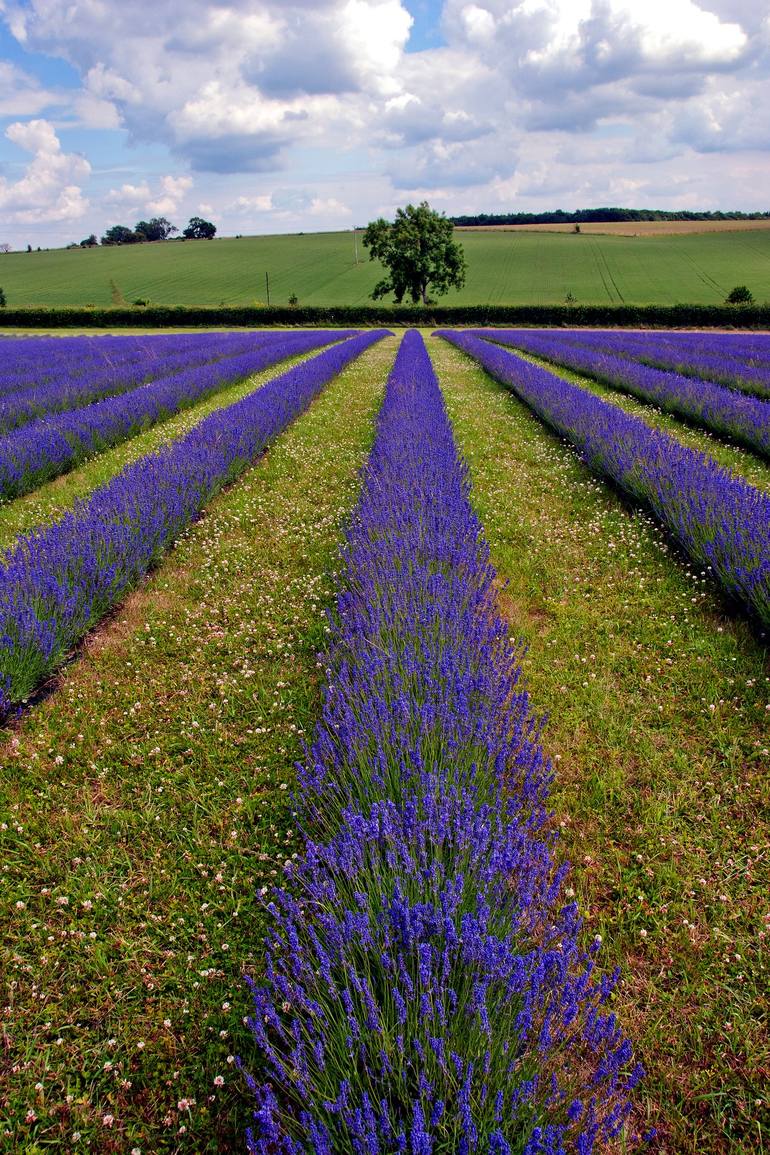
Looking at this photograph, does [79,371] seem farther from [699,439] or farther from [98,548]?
[699,439]

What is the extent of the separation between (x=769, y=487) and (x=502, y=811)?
640 centimetres

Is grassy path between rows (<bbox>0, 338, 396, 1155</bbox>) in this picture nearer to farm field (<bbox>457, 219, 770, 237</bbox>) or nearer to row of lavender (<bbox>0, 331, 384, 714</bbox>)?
row of lavender (<bbox>0, 331, 384, 714</bbox>)

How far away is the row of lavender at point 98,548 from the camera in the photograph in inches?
135

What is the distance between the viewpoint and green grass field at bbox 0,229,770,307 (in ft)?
165

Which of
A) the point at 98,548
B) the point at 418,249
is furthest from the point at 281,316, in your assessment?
the point at 98,548

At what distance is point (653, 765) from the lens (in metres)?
2.91

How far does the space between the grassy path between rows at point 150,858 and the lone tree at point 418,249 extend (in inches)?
1975

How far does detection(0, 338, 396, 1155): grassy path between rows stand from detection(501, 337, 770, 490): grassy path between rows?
5903mm

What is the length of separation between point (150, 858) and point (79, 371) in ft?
47.9

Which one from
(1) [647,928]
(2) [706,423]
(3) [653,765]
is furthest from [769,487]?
(1) [647,928]

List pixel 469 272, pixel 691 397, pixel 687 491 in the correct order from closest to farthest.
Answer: pixel 687 491, pixel 691 397, pixel 469 272

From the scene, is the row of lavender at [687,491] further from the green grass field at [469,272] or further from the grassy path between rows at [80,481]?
the green grass field at [469,272]

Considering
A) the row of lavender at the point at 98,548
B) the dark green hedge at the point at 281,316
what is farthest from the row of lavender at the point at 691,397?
the dark green hedge at the point at 281,316

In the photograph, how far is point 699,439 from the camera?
9328 mm
